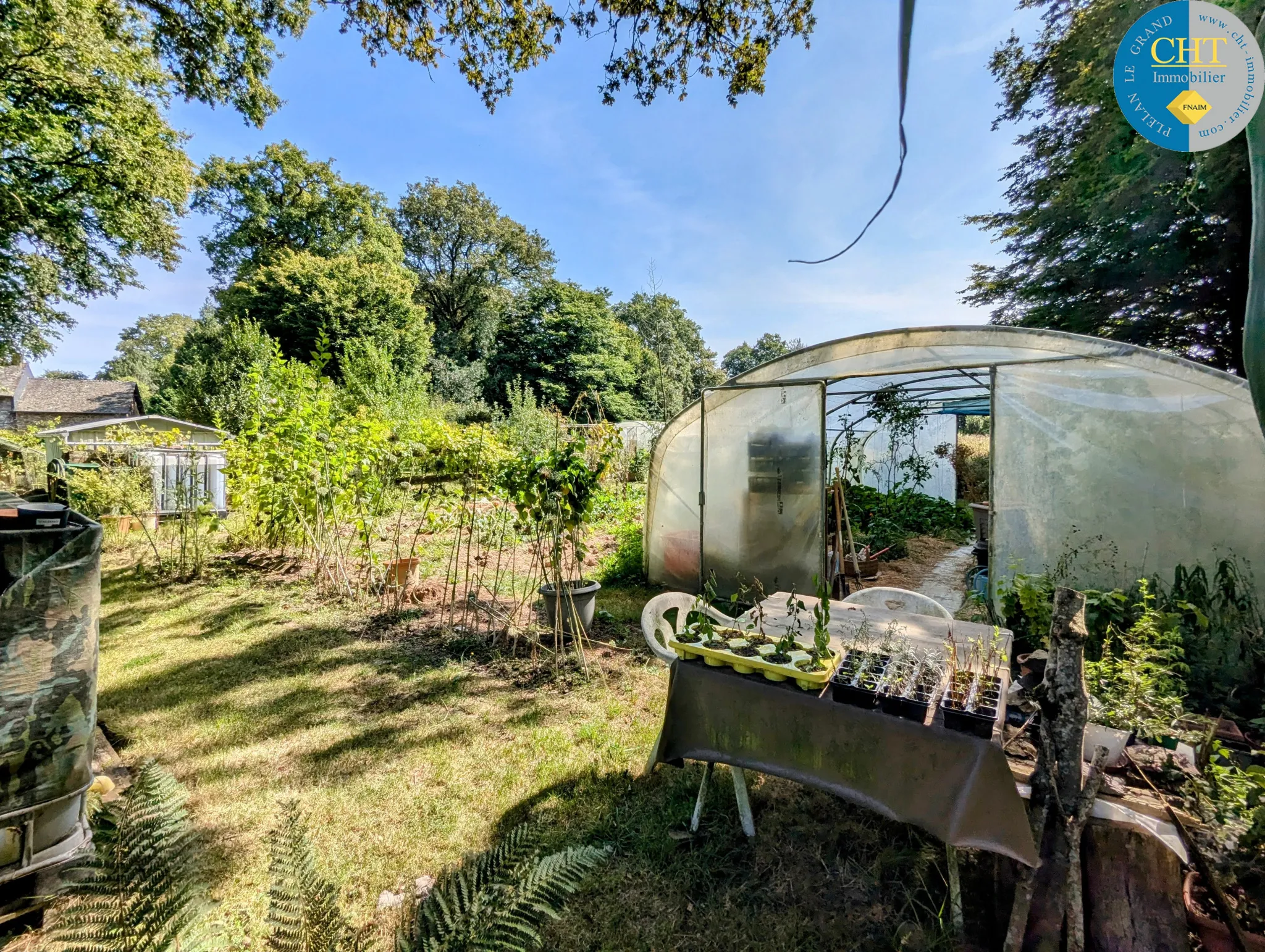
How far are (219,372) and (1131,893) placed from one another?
23.0m

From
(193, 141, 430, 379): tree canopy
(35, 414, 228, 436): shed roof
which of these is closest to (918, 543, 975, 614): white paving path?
(35, 414, 228, 436): shed roof

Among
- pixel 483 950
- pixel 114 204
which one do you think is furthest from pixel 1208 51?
pixel 114 204

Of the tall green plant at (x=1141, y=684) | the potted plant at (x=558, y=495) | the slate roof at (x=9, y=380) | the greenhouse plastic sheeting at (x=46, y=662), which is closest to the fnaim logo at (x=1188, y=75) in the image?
the tall green plant at (x=1141, y=684)

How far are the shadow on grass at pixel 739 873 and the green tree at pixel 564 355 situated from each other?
1962 centimetres

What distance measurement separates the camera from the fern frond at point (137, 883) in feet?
3.62

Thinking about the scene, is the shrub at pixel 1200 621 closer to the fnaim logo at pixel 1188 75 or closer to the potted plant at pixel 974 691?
the potted plant at pixel 974 691

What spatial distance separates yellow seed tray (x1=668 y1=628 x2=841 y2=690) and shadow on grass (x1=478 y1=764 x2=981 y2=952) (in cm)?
90

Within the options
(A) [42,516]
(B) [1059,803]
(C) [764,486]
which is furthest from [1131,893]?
(A) [42,516]

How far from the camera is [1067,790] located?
5.40 ft

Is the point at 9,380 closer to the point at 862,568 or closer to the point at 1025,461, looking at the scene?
the point at 862,568

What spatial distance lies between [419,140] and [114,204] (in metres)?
7.62

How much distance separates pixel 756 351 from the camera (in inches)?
1414

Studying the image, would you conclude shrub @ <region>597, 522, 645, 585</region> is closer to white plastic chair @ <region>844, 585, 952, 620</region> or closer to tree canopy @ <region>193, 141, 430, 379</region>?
white plastic chair @ <region>844, 585, 952, 620</region>

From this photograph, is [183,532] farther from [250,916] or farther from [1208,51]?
[1208,51]
